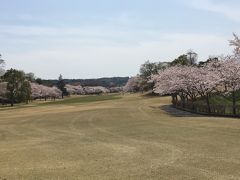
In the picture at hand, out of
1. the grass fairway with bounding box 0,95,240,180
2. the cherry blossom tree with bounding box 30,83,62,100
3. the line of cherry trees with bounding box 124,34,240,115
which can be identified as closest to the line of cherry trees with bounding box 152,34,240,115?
the line of cherry trees with bounding box 124,34,240,115

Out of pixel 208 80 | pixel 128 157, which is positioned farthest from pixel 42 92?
pixel 128 157

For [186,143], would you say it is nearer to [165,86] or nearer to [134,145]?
[134,145]

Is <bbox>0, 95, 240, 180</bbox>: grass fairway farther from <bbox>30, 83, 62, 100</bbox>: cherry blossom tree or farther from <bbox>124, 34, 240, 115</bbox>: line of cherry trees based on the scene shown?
<bbox>30, 83, 62, 100</bbox>: cherry blossom tree

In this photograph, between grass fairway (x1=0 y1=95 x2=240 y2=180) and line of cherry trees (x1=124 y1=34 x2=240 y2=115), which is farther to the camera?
line of cherry trees (x1=124 y1=34 x2=240 y2=115)

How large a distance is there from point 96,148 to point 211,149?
620 cm

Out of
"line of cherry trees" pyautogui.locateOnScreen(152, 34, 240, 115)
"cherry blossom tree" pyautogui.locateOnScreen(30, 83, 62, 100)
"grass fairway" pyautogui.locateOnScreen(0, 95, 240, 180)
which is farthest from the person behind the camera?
"cherry blossom tree" pyautogui.locateOnScreen(30, 83, 62, 100)

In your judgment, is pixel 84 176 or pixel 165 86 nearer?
pixel 84 176

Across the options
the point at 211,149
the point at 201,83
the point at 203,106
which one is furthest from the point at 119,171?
the point at 201,83

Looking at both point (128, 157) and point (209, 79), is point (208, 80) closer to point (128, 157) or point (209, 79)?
point (209, 79)

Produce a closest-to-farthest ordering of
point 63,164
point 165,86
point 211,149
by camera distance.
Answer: point 63,164 < point 211,149 < point 165,86

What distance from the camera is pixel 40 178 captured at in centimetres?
1534

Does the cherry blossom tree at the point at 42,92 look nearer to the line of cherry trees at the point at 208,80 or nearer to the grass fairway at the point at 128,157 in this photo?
the line of cherry trees at the point at 208,80

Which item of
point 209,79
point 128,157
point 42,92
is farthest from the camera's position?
point 42,92

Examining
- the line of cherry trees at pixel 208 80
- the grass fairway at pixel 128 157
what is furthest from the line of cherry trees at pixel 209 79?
the grass fairway at pixel 128 157
